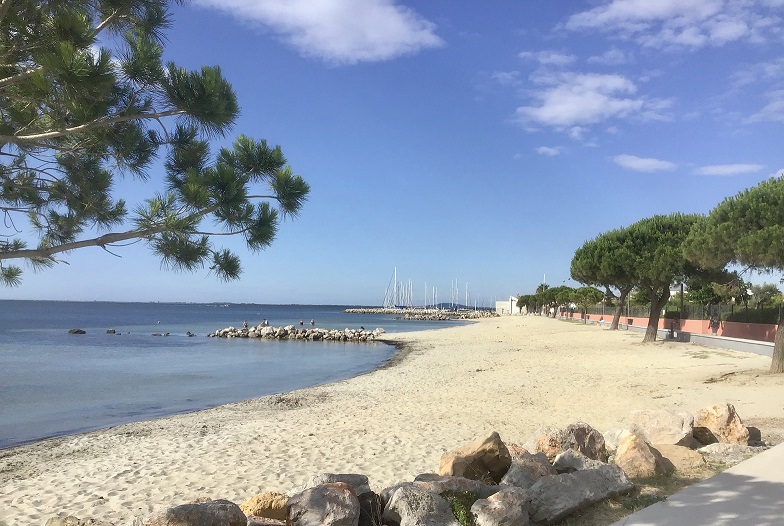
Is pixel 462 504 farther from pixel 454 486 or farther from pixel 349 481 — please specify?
pixel 349 481

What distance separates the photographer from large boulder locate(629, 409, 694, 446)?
7770mm

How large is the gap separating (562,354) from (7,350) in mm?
40970

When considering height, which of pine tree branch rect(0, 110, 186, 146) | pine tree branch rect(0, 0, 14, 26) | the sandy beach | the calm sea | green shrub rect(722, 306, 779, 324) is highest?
pine tree branch rect(0, 0, 14, 26)

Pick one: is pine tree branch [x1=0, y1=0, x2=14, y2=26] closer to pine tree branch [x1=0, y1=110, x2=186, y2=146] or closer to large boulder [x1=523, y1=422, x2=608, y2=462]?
pine tree branch [x1=0, y1=110, x2=186, y2=146]

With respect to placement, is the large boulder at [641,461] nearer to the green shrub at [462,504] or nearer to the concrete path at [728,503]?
the concrete path at [728,503]

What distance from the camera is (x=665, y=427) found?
812 cm

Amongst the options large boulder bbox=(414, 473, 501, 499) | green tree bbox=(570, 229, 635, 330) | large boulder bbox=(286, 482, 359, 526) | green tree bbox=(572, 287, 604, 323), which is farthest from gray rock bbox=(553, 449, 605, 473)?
green tree bbox=(572, 287, 604, 323)

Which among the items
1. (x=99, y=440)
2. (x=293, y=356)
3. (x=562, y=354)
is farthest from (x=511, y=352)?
(x=99, y=440)

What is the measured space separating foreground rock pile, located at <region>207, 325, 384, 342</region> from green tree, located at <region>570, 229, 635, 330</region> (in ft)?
72.1

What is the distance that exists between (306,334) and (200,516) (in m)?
53.1

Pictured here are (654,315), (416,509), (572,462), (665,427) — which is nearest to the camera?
(416,509)

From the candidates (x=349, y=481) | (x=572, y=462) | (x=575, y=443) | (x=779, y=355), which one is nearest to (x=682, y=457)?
(x=575, y=443)

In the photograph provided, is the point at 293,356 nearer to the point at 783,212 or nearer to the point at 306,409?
the point at 306,409

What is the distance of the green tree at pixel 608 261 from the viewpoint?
3138cm
